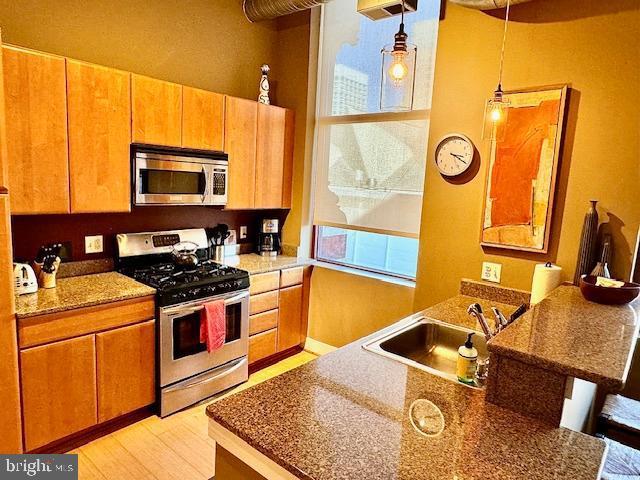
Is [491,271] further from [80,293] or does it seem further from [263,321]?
[80,293]

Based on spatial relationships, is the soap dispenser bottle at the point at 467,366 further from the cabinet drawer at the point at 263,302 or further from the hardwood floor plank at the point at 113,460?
the cabinet drawer at the point at 263,302

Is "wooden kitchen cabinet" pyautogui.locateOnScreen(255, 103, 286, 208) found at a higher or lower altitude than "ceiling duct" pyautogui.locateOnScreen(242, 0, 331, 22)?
lower

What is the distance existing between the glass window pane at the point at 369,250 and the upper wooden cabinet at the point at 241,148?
83cm

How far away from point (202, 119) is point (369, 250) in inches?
68.4

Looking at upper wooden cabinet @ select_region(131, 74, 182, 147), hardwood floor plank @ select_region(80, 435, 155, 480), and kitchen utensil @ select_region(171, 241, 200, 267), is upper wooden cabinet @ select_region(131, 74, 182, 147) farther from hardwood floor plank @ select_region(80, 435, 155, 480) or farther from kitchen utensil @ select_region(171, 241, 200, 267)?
hardwood floor plank @ select_region(80, 435, 155, 480)

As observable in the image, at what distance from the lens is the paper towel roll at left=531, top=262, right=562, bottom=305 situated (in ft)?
7.25

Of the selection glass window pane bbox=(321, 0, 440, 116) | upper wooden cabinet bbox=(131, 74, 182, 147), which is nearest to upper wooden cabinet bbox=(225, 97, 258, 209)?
upper wooden cabinet bbox=(131, 74, 182, 147)

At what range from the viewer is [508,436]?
44.6 inches

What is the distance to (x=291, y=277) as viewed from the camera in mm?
3572

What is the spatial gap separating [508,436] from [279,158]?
9.69ft

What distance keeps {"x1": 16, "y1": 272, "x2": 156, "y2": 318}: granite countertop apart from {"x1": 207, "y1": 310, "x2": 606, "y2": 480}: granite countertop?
1.39m

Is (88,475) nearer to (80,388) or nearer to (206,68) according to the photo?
(80,388)

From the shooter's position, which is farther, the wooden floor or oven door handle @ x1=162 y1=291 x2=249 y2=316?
oven door handle @ x1=162 y1=291 x2=249 y2=316

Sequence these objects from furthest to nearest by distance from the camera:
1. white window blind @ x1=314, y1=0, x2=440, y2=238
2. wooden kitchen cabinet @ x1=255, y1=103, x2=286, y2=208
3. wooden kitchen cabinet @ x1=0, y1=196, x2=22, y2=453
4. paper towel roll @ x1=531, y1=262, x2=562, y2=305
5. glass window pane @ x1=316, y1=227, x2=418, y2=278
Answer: wooden kitchen cabinet @ x1=255, y1=103, x2=286, y2=208 < glass window pane @ x1=316, y1=227, x2=418, y2=278 < white window blind @ x1=314, y1=0, x2=440, y2=238 < paper towel roll @ x1=531, y1=262, x2=562, y2=305 < wooden kitchen cabinet @ x1=0, y1=196, x2=22, y2=453
